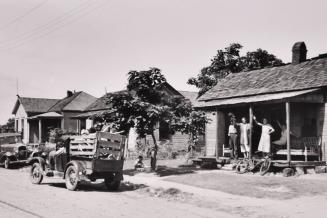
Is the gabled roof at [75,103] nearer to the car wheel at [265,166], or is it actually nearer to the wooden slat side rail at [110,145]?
the car wheel at [265,166]

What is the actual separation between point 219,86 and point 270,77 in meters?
3.75

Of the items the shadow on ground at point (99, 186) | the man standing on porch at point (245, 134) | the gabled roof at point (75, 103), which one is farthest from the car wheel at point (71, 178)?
the gabled roof at point (75, 103)

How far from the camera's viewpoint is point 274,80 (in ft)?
73.5

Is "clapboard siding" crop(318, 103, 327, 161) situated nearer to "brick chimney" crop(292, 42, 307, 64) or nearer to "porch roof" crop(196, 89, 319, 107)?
"porch roof" crop(196, 89, 319, 107)

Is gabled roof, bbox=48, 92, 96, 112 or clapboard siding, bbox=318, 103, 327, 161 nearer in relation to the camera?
clapboard siding, bbox=318, 103, 327, 161

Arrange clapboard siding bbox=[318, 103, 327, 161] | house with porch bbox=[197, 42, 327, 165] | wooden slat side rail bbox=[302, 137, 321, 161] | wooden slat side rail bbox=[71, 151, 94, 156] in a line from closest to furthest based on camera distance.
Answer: wooden slat side rail bbox=[71, 151, 94, 156] < wooden slat side rail bbox=[302, 137, 321, 161] < house with porch bbox=[197, 42, 327, 165] < clapboard siding bbox=[318, 103, 327, 161]

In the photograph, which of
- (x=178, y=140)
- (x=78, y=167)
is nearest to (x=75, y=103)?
(x=178, y=140)

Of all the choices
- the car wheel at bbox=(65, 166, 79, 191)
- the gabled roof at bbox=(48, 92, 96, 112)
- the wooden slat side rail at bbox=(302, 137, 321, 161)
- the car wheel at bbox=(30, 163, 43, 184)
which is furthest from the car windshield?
the gabled roof at bbox=(48, 92, 96, 112)

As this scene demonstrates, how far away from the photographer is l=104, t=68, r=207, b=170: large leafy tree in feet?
58.0

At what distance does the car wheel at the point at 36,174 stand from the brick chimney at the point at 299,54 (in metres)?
14.9

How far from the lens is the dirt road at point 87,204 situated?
9.52m

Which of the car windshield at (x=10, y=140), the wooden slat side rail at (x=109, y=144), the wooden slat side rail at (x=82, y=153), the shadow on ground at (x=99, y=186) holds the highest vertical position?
the wooden slat side rail at (x=109, y=144)

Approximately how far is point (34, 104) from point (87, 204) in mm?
43457

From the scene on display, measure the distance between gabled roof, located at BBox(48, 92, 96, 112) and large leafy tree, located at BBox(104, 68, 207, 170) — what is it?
30.5 metres
